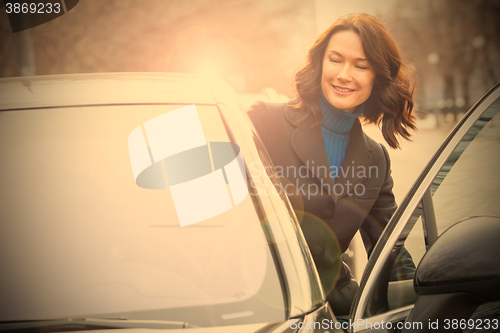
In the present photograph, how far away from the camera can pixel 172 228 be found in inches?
33.9

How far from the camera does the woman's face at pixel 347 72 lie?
200cm

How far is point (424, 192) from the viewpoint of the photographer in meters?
1.02

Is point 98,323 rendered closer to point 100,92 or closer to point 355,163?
point 100,92

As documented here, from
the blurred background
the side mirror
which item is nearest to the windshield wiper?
the side mirror

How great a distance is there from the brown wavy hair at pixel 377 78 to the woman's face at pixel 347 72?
34 mm

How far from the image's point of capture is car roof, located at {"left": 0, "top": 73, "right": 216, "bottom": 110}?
93 centimetres

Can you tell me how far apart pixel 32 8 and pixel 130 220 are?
3538 millimetres

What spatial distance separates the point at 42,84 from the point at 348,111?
5.05ft

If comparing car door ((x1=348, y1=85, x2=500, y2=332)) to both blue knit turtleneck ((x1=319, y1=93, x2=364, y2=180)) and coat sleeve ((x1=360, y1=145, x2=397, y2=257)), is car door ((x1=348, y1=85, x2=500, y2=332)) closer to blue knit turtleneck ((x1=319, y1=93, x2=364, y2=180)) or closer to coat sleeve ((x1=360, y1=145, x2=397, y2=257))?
coat sleeve ((x1=360, y1=145, x2=397, y2=257))

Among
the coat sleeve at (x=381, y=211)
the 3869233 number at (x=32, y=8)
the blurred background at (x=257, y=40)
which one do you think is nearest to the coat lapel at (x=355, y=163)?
the coat sleeve at (x=381, y=211)

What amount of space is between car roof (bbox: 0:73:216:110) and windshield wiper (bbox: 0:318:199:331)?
0.53m

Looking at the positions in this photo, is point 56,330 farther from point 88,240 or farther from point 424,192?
point 424,192

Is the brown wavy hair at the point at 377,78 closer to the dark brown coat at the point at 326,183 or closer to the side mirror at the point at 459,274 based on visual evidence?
the dark brown coat at the point at 326,183

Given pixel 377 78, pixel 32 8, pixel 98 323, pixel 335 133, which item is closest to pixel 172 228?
pixel 98 323
